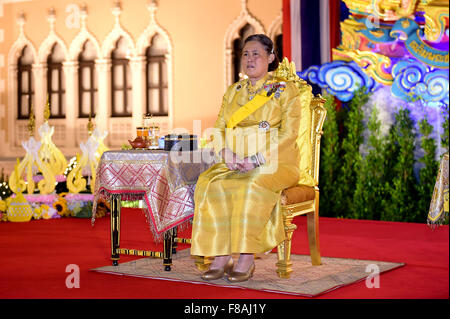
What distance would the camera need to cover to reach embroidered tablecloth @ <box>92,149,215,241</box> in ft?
13.4

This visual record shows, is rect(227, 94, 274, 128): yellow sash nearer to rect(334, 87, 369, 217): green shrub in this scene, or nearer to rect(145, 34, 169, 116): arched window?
rect(334, 87, 369, 217): green shrub

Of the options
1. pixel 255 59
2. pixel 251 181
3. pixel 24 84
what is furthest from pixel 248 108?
pixel 24 84

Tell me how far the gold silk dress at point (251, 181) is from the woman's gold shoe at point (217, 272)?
125 mm

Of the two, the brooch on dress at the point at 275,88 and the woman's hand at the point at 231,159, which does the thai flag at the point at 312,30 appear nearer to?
the brooch on dress at the point at 275,88

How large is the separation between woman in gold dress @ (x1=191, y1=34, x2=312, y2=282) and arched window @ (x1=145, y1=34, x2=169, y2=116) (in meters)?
8.31

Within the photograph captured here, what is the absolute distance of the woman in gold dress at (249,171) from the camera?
3736 mm

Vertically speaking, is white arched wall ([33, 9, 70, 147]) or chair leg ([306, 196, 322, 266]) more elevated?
white arched wall ([33, 9, 70, 147])

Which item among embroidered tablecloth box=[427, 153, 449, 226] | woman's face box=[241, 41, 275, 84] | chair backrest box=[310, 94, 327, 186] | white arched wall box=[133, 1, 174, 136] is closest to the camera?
woman's face box=[241, 41, 275, 84]

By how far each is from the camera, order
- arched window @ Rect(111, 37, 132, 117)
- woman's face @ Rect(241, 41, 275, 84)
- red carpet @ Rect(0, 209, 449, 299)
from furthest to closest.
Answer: arched window @ Rect(111, 37, 132, 117) → woman's face @ Rect(241, 41, 275, 84) → red carpet @ Rect(0, 209, 449, 299)

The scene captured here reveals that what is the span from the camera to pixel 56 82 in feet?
44.5

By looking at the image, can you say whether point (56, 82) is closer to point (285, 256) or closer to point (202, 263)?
point (202, 263)

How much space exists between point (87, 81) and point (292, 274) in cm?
1002

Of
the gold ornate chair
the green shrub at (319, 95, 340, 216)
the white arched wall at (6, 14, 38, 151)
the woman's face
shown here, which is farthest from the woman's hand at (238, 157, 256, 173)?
the white arched wall at (6, 14, 38, 151)
